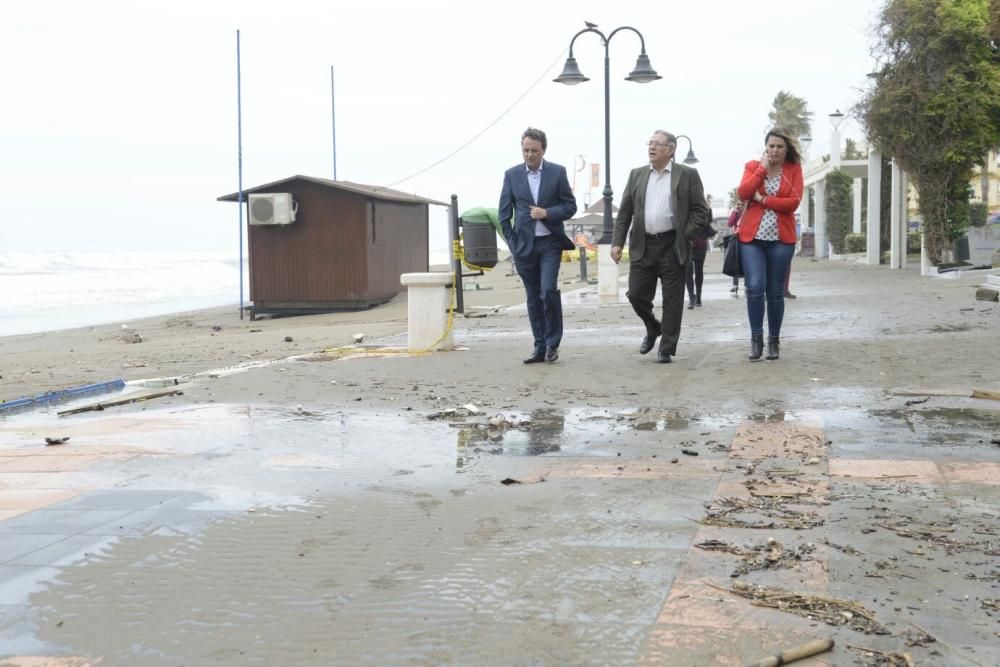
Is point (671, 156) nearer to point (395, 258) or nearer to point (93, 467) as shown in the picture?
point (93, 467)

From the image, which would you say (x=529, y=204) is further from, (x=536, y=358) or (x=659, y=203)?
(x=536, y=358)

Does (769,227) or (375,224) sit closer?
(769,227)

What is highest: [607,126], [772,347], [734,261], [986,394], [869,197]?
[607,126]

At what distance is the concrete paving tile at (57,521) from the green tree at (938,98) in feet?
67.8

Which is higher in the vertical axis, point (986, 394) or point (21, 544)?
point (986, 394)

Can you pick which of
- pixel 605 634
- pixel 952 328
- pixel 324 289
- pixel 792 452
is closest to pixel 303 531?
pixel 605 634

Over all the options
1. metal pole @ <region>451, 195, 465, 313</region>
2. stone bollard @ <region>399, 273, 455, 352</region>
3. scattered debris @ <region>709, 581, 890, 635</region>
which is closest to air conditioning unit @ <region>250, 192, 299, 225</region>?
metal pole @ <region>451, 195, 465, 313</region>

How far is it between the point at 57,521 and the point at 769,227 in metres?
5.92

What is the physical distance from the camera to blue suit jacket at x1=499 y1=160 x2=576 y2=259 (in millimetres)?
8828

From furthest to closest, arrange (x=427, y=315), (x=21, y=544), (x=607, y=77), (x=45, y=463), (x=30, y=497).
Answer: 1. (x=607, y=77)
2. (x=427, y=315)
3. (x=45, y=463)
4. (x=30, y=497)
5. (x=21, y=544)

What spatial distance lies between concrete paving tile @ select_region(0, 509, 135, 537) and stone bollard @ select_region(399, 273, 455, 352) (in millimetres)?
5654

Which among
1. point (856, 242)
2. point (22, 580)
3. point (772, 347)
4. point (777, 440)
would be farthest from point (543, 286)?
point (856, 242)

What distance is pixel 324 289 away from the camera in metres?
24.6

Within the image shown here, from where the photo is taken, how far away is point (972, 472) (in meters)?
4.55
